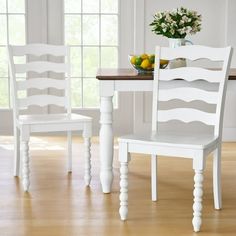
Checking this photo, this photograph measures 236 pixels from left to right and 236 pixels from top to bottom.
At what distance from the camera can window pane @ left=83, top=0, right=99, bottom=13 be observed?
543 cm

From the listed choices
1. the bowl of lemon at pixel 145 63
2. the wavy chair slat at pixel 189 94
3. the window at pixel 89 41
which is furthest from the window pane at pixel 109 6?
the wavy chair slat at pixel 189 94

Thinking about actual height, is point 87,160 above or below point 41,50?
below

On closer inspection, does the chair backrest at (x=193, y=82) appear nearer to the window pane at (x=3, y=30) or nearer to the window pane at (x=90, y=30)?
the window pane at (x=90, y=30)

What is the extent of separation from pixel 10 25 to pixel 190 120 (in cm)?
293

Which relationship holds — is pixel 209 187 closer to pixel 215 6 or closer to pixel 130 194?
pixel 130 194

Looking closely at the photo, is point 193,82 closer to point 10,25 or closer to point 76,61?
point 76,61

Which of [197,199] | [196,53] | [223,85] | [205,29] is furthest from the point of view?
[205,29]

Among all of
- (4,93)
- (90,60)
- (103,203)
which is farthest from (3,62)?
(103,203)

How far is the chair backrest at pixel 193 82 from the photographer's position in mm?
2990

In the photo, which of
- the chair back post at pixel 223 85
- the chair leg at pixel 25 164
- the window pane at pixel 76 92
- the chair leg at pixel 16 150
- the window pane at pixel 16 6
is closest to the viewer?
the chair back post at pixel 223 85

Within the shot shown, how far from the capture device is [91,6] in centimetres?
543

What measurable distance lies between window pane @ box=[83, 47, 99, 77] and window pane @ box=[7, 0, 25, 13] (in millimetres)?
749

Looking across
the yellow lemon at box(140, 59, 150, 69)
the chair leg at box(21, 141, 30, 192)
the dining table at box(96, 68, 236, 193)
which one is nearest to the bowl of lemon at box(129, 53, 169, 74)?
the yellow lemon at box(140, 59, 150, 69)

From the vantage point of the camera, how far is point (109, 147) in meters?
3.41
